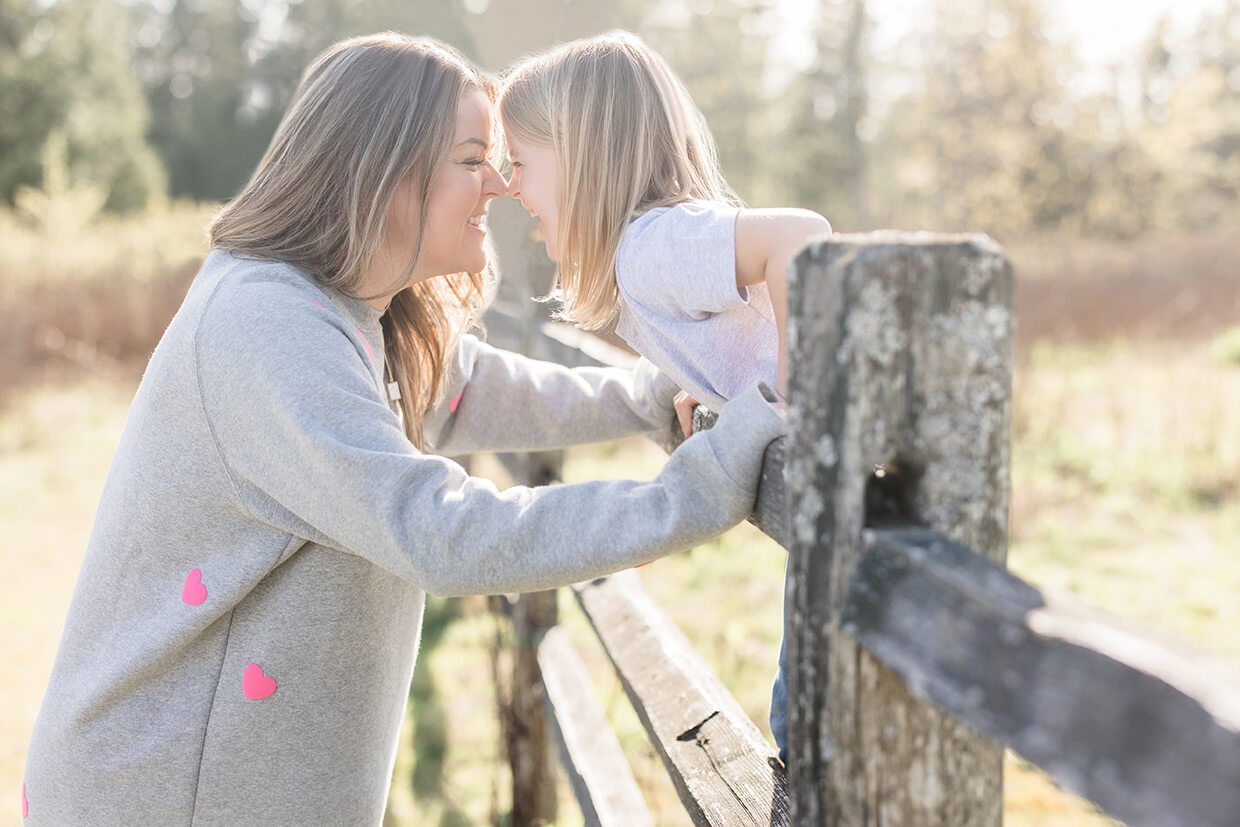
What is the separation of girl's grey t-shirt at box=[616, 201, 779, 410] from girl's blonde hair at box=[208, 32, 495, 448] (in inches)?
15.2

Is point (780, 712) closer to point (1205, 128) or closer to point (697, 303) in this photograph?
point (697, 303)

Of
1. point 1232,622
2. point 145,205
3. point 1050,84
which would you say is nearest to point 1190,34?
point 1050,84

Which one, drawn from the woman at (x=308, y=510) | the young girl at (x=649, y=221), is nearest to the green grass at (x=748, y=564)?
the young girl at (x=649, y=221)

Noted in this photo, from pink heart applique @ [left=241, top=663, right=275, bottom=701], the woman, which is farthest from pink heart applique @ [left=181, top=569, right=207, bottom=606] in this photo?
pink heart applique @ [left=241, top=663, right=275, bottom=701]

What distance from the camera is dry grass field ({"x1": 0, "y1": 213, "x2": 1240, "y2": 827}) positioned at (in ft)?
12.7

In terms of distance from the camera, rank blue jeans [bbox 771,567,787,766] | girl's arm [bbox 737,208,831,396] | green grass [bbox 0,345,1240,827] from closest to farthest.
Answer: girl's arm [bbox 737,208,831,396] → blue jeans [bbox 771,567,787,766] → green grass [bbox 0,345,1240,827]

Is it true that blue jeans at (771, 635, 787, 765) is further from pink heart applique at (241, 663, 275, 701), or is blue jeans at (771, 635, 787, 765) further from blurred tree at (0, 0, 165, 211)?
blurred tree at (0, 0, 165, 211)

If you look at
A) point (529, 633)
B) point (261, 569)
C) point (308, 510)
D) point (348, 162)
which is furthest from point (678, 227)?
point (529, 633)

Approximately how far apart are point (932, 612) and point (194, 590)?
1.11m

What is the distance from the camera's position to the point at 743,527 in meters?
6.14

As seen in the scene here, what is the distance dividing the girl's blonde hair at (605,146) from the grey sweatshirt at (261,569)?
1.34 feet

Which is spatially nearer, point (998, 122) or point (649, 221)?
point (649, 221)

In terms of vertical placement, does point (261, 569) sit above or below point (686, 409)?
below

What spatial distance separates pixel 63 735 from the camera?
1.52m
